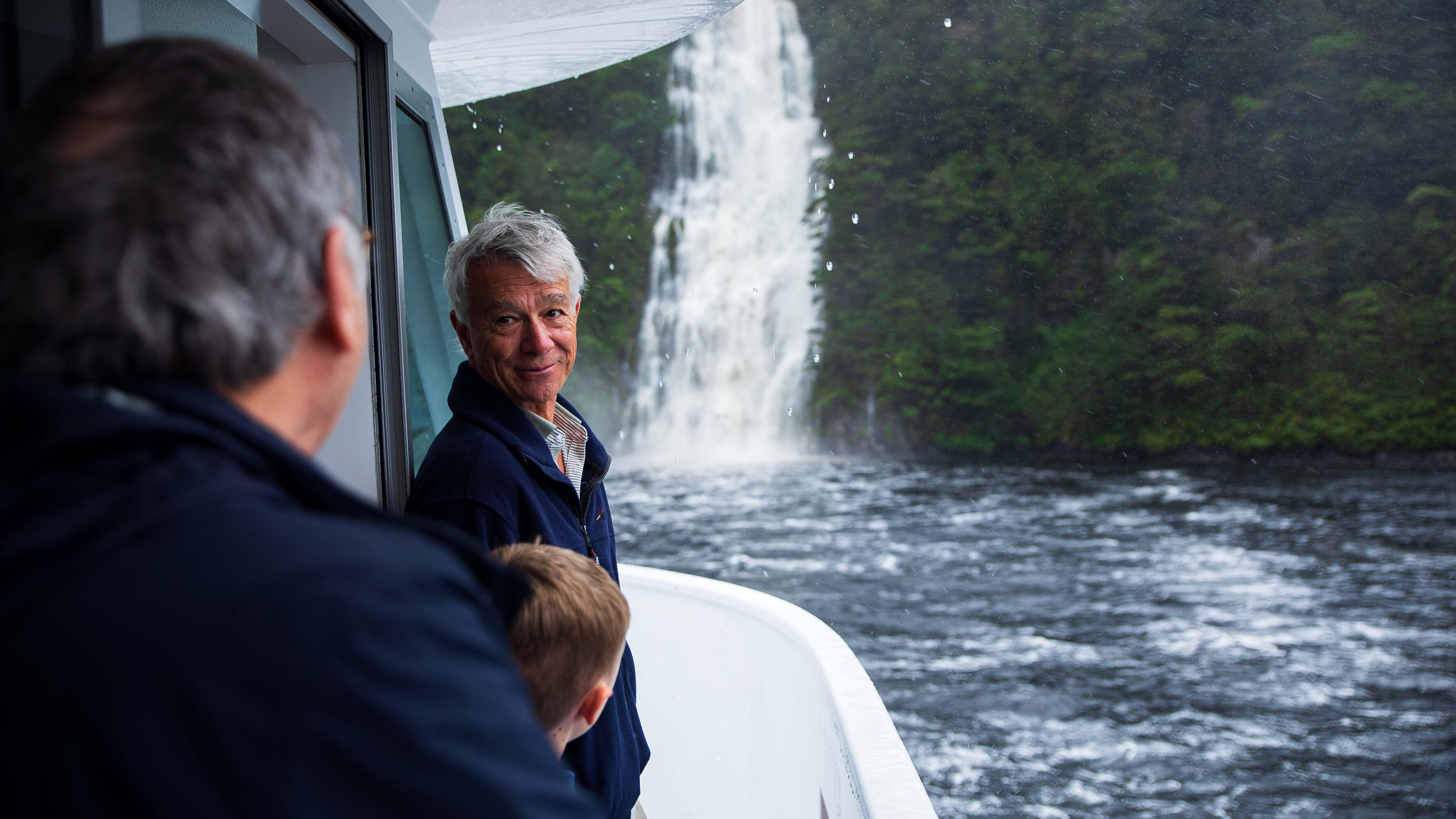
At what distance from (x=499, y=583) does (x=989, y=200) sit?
22.4m

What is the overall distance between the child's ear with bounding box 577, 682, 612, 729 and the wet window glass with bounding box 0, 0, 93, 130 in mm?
780

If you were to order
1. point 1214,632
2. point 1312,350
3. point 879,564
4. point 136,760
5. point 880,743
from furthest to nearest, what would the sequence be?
point 1312,350, point 879,564, point 1214,632, point 880,743, point 136,760

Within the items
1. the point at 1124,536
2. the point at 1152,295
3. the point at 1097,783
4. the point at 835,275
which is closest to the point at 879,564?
the point at 1124,536

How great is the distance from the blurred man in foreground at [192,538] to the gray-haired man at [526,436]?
83 centimetres

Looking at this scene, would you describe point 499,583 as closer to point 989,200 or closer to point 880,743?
point 880,743

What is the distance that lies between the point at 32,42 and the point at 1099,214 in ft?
73.3

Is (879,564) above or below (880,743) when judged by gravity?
below

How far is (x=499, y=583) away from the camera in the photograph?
0.55m

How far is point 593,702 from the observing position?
93 centimetres

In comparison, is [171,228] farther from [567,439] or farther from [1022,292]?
[1022,292]

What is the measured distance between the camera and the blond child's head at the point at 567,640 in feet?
2.90

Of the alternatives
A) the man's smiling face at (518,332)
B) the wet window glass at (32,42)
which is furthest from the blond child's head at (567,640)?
the wet window glass at (32,42)

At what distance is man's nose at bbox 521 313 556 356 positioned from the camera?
1.43 m

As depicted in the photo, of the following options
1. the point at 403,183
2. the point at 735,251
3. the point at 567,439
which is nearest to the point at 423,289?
the point at 403,183
